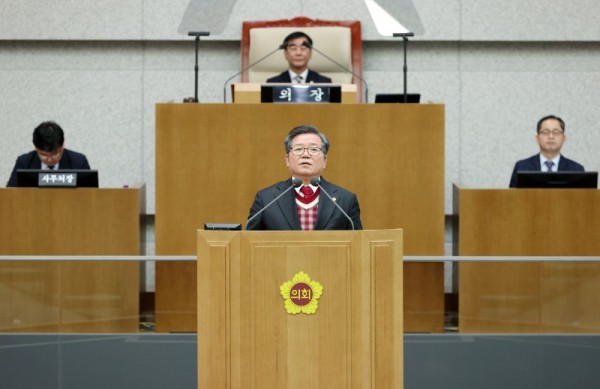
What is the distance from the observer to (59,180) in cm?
559

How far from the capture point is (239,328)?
370cm

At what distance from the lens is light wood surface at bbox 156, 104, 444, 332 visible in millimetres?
5586

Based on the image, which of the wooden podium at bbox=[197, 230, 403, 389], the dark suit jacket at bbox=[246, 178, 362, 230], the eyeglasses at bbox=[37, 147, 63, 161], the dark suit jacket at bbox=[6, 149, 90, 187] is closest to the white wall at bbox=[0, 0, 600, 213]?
the dark suit jacket at bbox=[6, 149, 90, 187]

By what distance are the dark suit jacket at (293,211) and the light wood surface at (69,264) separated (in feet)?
2.29

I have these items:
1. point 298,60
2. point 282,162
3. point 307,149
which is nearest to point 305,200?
point 307,149

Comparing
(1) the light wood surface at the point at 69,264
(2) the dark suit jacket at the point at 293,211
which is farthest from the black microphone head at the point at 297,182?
(1) the light wood surface at the point at 69,264

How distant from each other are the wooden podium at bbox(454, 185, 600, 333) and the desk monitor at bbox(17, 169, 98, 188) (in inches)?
69.7

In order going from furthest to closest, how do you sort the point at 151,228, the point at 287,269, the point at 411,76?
the point at 411,76 < the point at 151,228 < the point at 287,269

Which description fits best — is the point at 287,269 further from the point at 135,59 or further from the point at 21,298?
the point at 135,59

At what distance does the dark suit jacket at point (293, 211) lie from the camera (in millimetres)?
4270

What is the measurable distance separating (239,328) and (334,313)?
29 cm

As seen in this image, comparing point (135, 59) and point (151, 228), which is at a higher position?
point (135, 59)

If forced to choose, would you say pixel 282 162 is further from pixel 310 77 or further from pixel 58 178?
pixel 310 77

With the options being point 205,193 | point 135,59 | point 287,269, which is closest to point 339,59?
point 135,59
